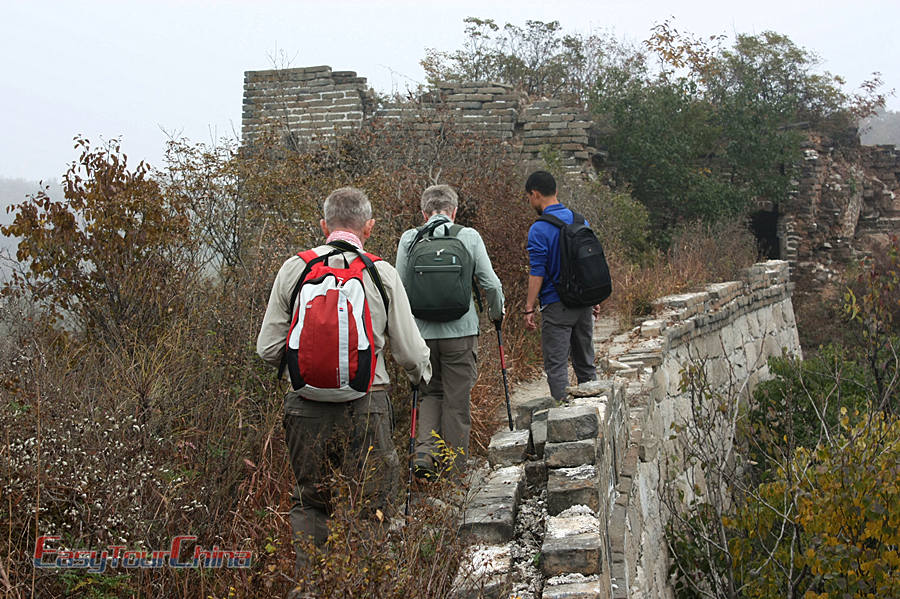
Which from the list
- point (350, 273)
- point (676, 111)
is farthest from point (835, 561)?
point (676, 111)

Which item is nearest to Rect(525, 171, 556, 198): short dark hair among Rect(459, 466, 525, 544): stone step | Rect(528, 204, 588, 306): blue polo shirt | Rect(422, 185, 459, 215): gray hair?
Rect(528, 204, 588, 306): blue polo shirt

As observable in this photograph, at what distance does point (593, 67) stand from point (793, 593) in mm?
15792

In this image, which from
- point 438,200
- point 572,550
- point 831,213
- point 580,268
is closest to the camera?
point 572,550

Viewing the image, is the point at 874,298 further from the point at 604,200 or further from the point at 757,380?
the point at 604,200

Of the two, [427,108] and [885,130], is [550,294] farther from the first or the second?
[885,130]

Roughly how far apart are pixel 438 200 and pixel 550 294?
3.92 feet

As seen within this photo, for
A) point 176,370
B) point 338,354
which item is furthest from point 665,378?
point 338,354

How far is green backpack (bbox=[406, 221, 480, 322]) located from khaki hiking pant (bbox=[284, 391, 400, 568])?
1.01 metres

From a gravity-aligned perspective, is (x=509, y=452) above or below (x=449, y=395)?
below

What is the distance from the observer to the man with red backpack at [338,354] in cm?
319

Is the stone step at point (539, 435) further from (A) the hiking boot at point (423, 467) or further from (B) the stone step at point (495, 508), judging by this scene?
(A) the hiking boot at point (423, 467)

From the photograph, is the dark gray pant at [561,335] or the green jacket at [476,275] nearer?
the green jacket at [476,275]

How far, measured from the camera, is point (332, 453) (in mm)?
3365

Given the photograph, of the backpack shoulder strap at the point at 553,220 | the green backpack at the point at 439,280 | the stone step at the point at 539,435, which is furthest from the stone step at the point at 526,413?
the green backpack at the point at 439,280
